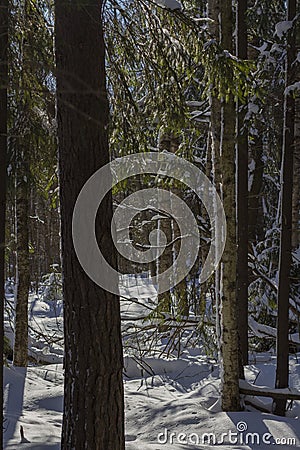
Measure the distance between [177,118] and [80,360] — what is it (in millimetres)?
2635

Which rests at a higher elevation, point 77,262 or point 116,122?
point 116,122

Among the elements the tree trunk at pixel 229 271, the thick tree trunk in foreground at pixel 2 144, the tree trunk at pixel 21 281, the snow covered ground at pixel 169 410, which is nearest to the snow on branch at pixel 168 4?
the tree trunk at pixel 229 271

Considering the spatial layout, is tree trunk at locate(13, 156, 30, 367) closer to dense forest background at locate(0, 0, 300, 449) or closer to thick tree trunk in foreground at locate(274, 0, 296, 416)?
dense forest background at locate(0, 0, 300, 449)

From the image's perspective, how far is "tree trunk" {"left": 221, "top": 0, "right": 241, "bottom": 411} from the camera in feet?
18.9

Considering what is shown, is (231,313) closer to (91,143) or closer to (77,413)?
(77,413)

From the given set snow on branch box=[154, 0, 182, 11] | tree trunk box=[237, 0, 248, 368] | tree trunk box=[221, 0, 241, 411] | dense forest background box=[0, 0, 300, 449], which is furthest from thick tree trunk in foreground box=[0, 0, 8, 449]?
tree trunk box=[237, 0, 248, 368]

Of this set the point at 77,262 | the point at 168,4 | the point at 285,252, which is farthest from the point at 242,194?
the point at 77,262

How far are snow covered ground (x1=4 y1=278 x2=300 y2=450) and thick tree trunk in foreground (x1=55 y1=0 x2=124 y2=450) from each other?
3.93 ft

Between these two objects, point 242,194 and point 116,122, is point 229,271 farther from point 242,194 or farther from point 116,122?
point 116,122

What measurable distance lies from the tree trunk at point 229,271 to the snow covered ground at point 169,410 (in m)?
0.30

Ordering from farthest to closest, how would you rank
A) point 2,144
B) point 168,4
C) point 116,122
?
point 116,122, point 168,4, point 2,144

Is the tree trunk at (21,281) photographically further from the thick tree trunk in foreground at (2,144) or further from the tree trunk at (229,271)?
the thick tree trunk in foreground at (2,144)

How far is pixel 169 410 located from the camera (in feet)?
19.7

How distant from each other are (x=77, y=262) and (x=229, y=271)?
2.45m
